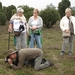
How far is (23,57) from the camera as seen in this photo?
6426mm

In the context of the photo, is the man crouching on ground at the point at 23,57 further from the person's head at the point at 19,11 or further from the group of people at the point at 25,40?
the person's head at the point at 19,11

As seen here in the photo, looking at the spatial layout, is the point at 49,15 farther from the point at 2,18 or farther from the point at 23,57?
the point at 23,57

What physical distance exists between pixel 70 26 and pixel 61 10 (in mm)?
16483

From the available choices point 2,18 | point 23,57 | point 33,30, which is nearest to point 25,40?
point 33,30

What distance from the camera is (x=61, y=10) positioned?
968 inches

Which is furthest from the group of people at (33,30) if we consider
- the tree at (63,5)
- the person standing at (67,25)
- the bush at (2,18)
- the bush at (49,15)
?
the tree at (63,5)

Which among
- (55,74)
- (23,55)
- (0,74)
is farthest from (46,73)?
(0,74)

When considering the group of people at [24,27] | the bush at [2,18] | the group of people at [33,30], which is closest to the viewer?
the group of people at [33,30]

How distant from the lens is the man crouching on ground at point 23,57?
6395 mm

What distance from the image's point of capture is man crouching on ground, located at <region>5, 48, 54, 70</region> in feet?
21.0

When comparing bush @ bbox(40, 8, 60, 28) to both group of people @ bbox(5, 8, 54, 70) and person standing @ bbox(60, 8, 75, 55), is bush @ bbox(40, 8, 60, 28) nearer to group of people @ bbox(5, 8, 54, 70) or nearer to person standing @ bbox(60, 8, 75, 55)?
group of people @ bbox(5, 8, 54, 70)

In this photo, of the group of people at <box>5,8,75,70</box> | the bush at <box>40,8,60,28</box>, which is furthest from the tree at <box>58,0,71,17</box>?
the group of people at <box>5,8,75,70</box>

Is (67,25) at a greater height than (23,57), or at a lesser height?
greater

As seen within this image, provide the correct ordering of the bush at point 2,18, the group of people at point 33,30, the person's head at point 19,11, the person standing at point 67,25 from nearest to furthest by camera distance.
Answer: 1. the group of people at point 33,30
2. the person's head at point 19,11
3. the person standing at point 67,25
4. the bush at point 2,18
